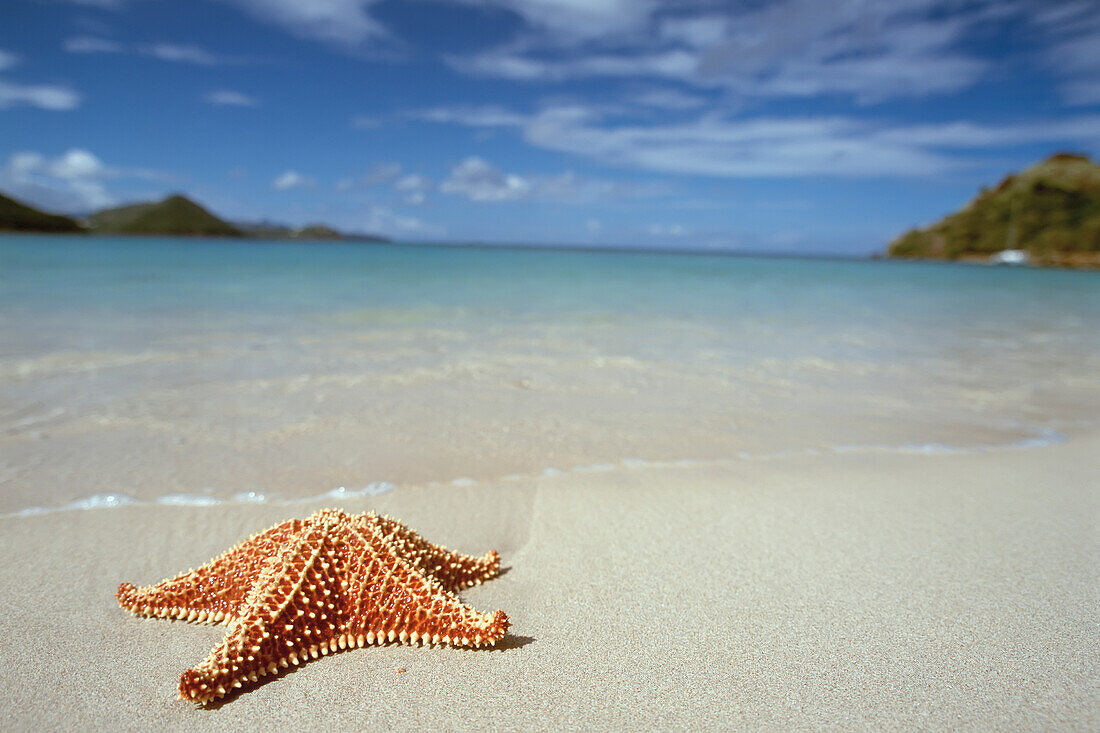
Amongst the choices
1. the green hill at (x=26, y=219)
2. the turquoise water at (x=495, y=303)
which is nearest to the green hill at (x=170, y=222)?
the green hill at (x=26, y=219)

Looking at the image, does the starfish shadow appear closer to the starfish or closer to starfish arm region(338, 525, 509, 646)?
the starfish

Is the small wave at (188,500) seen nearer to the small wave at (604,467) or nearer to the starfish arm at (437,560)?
the small wave at (604,467)

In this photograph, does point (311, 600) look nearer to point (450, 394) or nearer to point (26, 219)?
point (450, 394)

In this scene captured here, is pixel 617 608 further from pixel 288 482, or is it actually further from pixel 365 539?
pixel 288 482

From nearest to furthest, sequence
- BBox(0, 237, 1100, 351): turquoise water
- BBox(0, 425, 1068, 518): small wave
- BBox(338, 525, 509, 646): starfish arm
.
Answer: BBox(338, 525, 509, 646): starfish arm
BBox(0, 425, 1068, 518): small wave
BBox(0, 237, 1100, 351): turquoise water

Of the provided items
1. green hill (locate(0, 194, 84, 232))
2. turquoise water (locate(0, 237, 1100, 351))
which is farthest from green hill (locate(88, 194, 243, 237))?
turquoise water (locate(0, 237, 1100, 351))

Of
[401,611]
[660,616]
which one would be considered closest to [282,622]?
[401,611]
